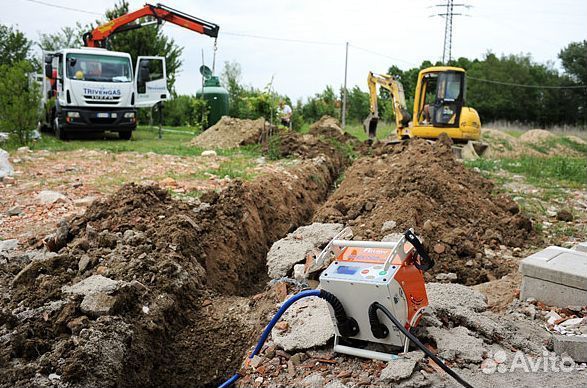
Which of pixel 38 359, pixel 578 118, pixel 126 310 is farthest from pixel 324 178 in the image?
pixel 578 118

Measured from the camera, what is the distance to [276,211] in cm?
843

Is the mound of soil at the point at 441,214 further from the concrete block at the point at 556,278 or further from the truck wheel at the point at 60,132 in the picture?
the truck wheel at the point at 60,132

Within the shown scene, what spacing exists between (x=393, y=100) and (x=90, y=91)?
30.9ft

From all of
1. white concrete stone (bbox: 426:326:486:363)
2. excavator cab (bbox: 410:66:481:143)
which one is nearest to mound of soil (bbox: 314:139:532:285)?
white concrete stone (bbox: 426:326:486:363)

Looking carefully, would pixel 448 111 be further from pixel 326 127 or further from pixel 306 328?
pixel 306 328

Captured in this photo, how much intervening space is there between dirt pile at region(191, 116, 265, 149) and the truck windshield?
3.04 meters

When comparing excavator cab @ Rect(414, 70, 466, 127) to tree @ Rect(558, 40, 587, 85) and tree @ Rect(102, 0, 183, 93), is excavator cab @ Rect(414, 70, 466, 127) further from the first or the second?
tree @ Rect(558, 40, 587, 85)

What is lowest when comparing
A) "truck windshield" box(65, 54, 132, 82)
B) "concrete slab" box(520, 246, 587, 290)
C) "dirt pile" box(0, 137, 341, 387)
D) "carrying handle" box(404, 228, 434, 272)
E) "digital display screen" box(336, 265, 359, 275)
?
"dirt pile" box(0, 137, 341, 387)

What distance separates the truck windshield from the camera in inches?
608

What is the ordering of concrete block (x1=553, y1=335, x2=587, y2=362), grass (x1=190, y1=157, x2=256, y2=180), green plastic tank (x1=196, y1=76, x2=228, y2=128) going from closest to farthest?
concrete block (x1=553, y1=335, x2=587, y2=362)
grass (x1=190, y1=157, x2=256, y2=180)
green plastic tank (x1=196, y1=76, x2=228, y2=128)

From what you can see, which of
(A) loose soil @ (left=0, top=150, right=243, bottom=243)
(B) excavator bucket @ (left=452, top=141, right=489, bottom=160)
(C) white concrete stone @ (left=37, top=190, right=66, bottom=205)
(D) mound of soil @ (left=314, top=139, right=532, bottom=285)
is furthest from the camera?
(B) excavator bucket @ (left=452, top=141, right=489, bottom=160)

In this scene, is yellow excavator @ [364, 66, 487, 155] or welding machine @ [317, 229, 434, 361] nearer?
welding machine @ [317, 229, 434, 361]

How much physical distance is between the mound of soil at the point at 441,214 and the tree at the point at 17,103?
28.5ft

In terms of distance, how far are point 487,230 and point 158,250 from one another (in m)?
4.12
